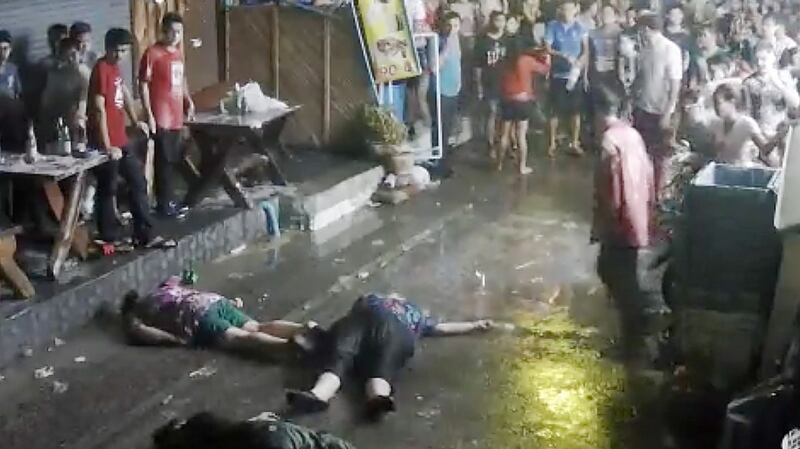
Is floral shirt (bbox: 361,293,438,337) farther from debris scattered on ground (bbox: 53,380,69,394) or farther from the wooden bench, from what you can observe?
the wooden bench

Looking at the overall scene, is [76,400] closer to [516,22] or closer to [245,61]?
[245,61]

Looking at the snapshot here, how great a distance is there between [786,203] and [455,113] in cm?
713

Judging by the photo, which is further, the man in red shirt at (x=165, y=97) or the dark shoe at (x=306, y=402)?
the man in red shirt at (x=165, y=97)

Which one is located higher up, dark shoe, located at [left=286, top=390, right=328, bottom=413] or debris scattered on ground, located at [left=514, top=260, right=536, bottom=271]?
dark shoe, located at [left=286, top=390, right=328, bottom=413]

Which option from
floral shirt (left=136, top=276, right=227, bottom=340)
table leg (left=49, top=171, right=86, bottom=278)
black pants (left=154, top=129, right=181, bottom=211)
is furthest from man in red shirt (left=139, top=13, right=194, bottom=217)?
floral shirt (left=136, top=276, right=227, bottom=340)

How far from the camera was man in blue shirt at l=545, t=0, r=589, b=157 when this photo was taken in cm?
1255

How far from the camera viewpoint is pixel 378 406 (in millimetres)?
5805

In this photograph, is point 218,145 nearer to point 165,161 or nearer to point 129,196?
point 165,161

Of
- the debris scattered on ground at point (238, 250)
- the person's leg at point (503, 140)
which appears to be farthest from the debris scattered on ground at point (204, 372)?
the person's leg at point (503, 140)

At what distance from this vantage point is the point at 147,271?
25.5 feet

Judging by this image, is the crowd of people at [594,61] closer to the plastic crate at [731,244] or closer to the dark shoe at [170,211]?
the plastic crate at [731,244]

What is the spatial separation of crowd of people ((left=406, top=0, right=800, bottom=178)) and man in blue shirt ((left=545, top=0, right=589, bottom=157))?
0.01m

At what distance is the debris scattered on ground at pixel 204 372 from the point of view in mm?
6398

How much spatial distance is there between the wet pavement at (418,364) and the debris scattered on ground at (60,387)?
0.01m
